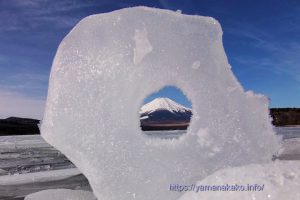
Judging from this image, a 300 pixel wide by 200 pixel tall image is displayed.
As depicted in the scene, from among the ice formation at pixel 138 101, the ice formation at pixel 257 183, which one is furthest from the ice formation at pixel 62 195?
the ice formation at pixel 257 183

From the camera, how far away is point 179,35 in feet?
15.8

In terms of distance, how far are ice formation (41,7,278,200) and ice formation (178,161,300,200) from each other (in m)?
0.65

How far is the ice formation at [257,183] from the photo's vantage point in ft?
11.2

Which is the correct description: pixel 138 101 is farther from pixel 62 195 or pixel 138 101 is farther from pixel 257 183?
pixel 62 195

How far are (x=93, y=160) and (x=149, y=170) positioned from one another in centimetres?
65

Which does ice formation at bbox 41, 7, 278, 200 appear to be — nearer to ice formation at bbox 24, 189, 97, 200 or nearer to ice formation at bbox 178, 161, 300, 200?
ice formation at bbox 178, 161, 300, 200

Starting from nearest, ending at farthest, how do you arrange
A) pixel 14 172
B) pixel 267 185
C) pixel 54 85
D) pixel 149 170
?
pixel 267 185
pixel 149 170
pixel 54 85
pixel 14 172

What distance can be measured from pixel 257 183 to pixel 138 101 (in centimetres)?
168

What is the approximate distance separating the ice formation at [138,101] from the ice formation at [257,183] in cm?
65

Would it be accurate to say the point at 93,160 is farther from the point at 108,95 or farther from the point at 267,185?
the point at 267,185

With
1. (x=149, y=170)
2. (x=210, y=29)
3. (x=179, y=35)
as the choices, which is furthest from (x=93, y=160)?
(x=210, y=29)

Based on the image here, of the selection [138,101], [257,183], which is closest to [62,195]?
[138,101]

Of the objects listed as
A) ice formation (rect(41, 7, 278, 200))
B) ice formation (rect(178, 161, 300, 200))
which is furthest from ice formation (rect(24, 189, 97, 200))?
ice formation (rect(178, 161, 300, 200))

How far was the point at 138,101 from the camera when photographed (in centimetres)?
470
